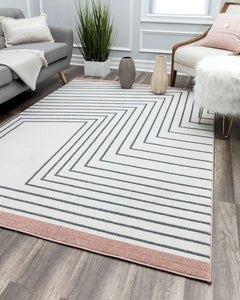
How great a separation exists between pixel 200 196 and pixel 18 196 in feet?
2.56

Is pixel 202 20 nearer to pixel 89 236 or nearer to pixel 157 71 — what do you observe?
pixel 157 71

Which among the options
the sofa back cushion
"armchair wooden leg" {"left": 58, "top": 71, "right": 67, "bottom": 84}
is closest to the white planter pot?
"armchair wooden leg" {"left": 58, "top": 71, "right": 67, "bottom": 84}

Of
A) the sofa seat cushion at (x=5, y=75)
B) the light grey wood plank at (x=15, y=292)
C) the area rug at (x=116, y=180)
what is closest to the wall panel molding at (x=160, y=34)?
the area rug at (x=116, y=180)

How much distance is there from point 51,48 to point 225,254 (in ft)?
6.87

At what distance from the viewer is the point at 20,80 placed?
2139 mm

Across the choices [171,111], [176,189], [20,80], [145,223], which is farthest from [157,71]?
[145,223]

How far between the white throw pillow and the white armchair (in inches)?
45.9

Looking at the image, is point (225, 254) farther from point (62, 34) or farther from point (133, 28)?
point (133, 28)

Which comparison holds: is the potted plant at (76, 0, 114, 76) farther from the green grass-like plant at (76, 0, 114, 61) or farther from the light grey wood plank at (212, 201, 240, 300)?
the light grey wood plank at (212, 201, 240, 300)

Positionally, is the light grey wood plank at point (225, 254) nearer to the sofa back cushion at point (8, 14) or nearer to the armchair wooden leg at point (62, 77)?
the armchair wooden leg at point (62, 77)

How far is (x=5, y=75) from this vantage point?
193 cm

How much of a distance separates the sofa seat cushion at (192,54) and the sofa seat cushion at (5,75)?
1380 millimetres

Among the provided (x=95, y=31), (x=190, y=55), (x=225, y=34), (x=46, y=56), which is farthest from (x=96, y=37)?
(x=225, y=34)

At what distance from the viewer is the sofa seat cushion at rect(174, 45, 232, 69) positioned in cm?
235
